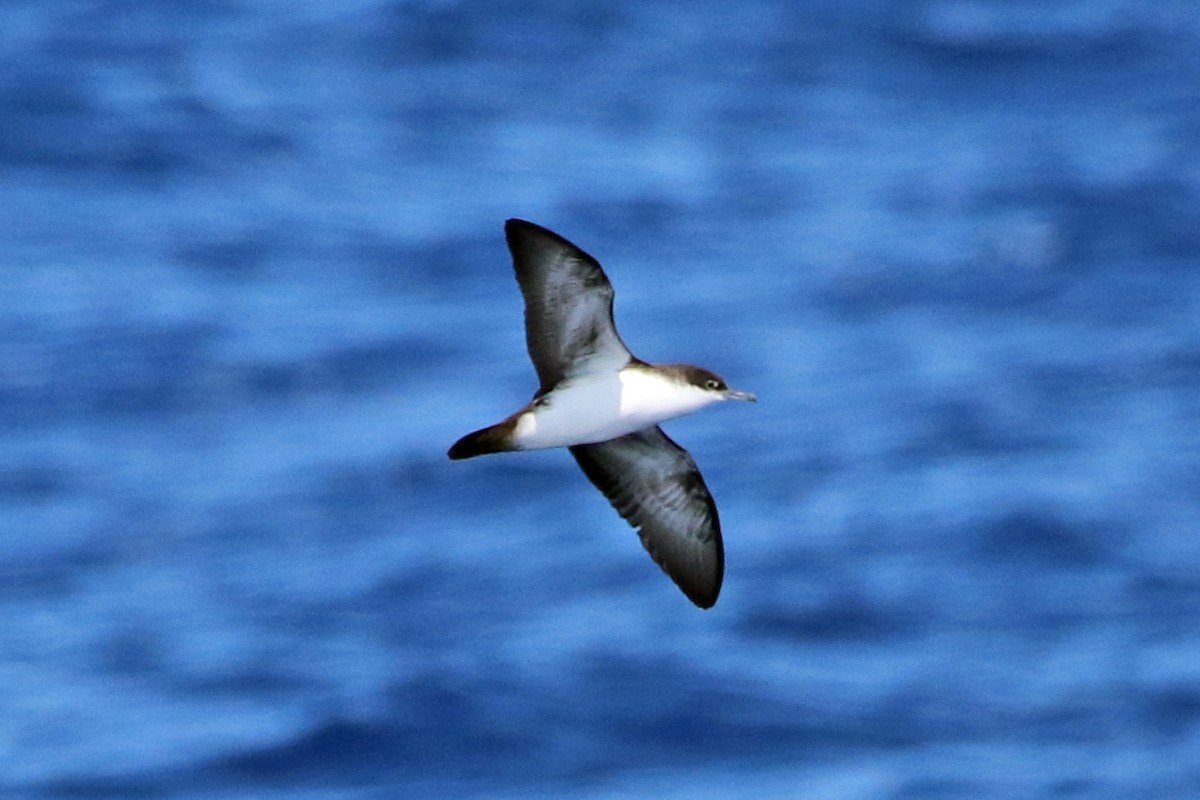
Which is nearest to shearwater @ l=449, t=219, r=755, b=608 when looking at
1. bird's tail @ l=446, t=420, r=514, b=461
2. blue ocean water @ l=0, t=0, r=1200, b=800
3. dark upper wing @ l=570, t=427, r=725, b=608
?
bird's tail @ l=446, t=420, r=514, b=461

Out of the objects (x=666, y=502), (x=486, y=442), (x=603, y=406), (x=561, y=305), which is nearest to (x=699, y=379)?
(x=603, y=406)

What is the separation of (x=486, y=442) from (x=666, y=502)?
1620mm

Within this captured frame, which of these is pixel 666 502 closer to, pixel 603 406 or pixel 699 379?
pixel 699 379

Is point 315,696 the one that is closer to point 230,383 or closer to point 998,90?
point 230,383

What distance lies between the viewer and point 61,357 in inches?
1614

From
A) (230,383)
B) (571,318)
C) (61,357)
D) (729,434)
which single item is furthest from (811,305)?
(571,318)

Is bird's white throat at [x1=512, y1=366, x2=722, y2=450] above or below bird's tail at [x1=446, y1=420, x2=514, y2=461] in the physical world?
above

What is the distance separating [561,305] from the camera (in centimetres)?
1013

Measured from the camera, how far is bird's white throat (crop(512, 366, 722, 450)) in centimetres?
1010

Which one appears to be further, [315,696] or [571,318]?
[315,696]

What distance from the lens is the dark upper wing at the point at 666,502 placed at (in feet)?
36.9

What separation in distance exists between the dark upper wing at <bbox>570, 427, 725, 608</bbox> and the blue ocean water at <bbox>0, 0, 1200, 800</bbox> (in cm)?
1612

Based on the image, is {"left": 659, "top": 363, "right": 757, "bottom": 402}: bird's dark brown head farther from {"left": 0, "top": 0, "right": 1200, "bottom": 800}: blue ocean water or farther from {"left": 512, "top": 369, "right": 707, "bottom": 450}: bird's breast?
{"left": 0, "top": 0, "right": 1200, "bottom": 800}: blue ocean water

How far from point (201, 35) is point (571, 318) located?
46028mm
